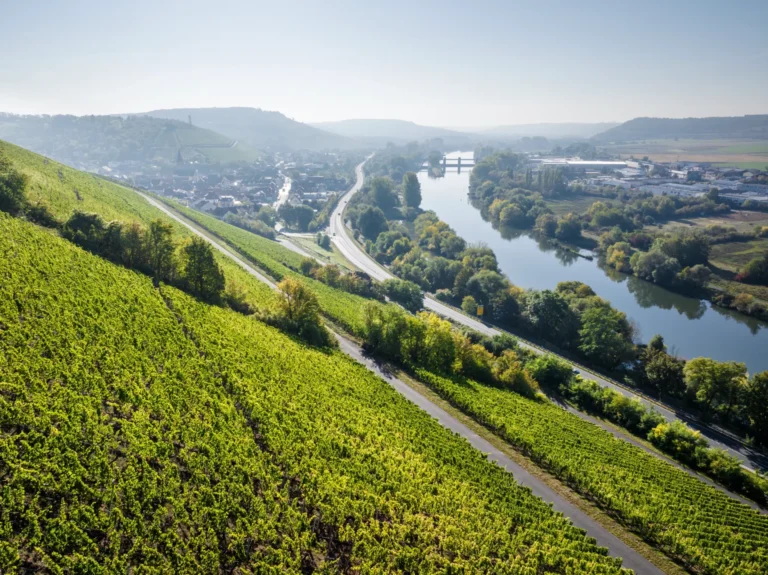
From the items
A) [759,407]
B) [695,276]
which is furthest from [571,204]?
[759,407]

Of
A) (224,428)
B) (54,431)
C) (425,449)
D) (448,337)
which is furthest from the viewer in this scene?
(448,337)

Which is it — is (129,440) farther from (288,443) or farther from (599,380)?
(599,380)

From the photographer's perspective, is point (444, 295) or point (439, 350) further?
point (444, 295)

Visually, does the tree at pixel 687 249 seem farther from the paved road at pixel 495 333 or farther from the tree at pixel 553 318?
the paved road at pixel 495 333

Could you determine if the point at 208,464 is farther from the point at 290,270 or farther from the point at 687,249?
the point at 687,249

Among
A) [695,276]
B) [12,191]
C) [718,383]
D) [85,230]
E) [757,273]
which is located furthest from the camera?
[695,276]

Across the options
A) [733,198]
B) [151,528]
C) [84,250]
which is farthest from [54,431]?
[733,198]

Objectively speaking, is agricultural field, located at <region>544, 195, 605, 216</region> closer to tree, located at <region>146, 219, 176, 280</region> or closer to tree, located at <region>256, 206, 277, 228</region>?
tree, located at <region>256, 206, 277, 228</region>
